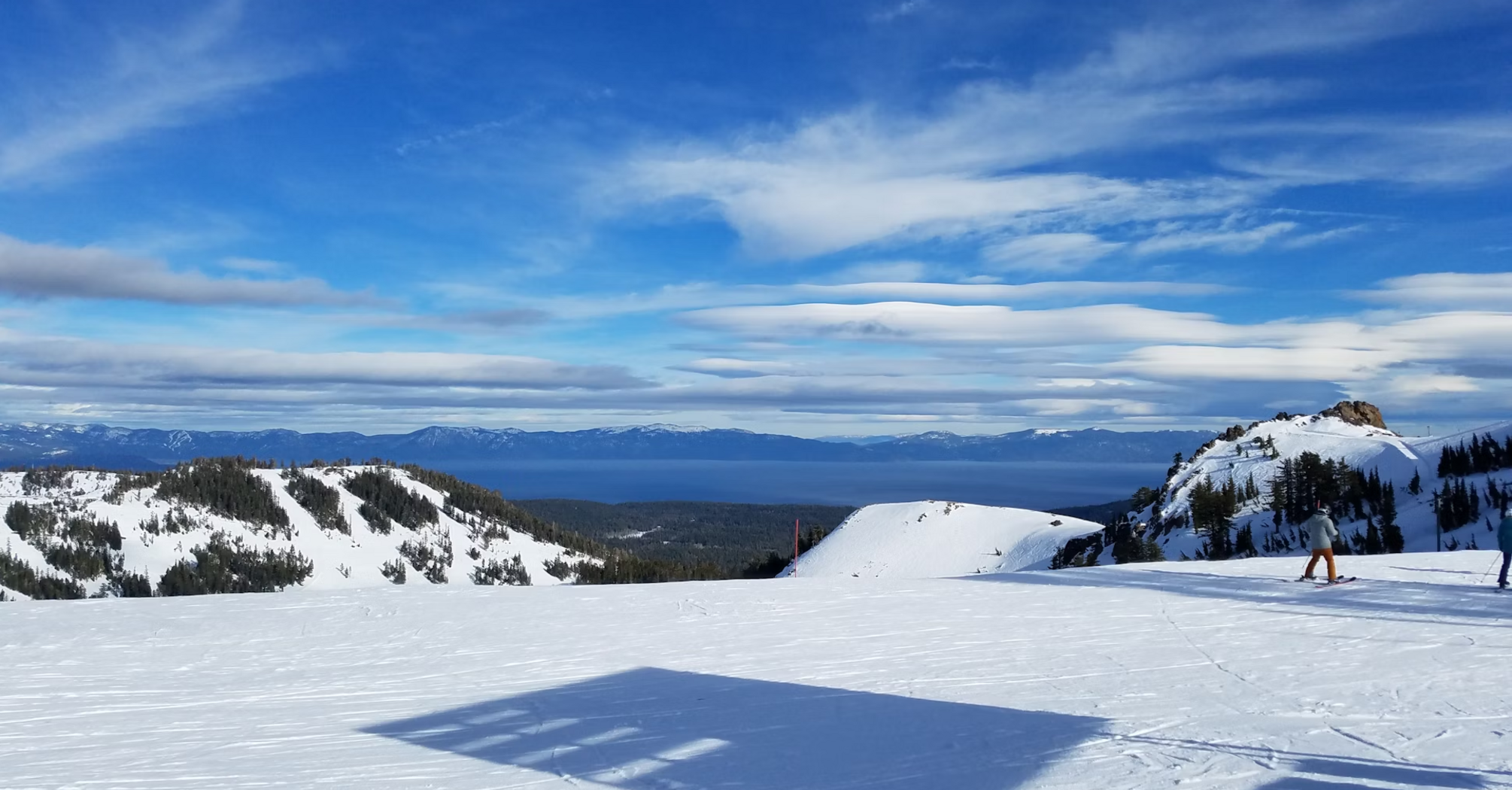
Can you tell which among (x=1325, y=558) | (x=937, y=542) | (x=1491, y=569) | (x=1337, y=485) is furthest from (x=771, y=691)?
(x=937, y=542)

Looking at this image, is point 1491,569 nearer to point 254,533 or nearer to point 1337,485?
point 1337,485

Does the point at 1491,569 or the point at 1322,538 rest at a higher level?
the point at 1322,538

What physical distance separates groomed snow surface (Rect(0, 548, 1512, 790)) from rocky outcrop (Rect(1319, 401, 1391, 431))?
6229cm

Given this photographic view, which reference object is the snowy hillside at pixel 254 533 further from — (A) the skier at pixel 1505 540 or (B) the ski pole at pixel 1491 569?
(A) the skier at pixel 1505 540

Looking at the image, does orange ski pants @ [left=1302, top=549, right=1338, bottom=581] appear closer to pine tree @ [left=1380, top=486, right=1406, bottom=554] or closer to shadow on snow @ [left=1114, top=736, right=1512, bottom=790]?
shadow on snow @ [left=1114, top=736, right=1512, bottom=790]

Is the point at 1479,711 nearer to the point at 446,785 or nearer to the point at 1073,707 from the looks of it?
the point at 1073,707

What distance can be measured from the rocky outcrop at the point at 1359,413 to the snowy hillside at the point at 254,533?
192ft

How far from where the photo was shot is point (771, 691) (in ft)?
27.7

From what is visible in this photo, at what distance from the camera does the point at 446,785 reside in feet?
19.4

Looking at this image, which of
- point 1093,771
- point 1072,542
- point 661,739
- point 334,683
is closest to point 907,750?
point 1093,771

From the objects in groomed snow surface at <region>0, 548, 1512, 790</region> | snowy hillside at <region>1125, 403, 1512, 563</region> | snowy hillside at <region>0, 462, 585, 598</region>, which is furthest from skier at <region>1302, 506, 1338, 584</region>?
snowy hillside at <region>0, 462, 585, 598</region>

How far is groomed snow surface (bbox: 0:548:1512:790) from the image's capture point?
20.0ft

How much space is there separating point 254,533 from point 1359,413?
8006cm

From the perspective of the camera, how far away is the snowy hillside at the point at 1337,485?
3962 centimetres
